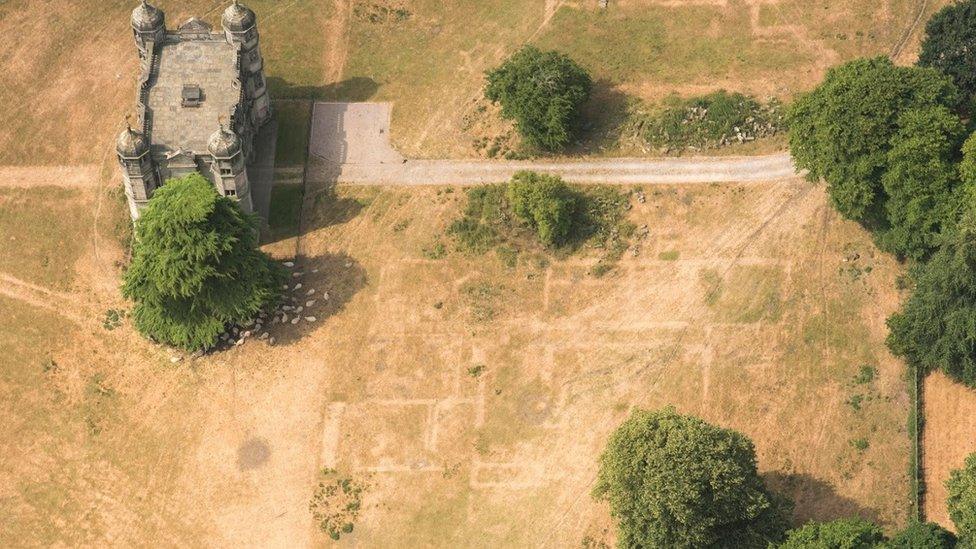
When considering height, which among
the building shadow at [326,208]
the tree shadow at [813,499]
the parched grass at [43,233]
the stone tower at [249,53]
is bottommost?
the parched grass at [43,233]

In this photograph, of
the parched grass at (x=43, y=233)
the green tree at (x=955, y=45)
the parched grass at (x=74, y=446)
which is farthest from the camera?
the parched grass at (x=43, y=233)

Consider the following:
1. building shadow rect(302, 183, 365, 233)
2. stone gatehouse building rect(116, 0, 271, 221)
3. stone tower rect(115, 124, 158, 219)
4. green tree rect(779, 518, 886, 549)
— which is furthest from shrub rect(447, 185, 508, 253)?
green tree rect(779, 518, 886, 549)

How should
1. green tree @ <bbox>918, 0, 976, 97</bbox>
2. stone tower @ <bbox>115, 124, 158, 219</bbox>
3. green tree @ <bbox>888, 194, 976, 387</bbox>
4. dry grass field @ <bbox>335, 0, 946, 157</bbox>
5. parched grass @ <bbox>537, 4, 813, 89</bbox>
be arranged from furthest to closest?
parched grass @ <bbox>537, 4, 813, 89</bbox> < dry grass field @ <bbox>335, 0, 946, 157</bbox> < green tree @ <bbox>918, 0, 976, 97</bbox> < stone tower @ <bbox>115, 124, 158, 219</bbox> < green tree @ <bbox>888, 194, 976, 387</bbox>

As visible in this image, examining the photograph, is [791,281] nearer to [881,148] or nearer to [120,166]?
[881,148]

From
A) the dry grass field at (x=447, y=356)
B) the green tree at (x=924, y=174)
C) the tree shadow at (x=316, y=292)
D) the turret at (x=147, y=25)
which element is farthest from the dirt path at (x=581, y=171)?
the turret at (x=147, y=25)

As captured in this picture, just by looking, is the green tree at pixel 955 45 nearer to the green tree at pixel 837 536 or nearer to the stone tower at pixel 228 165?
the green tree at pixel 837 536

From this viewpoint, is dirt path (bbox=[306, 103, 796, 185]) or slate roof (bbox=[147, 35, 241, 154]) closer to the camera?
slate roof (bbox=[147, 35, 241, 154])

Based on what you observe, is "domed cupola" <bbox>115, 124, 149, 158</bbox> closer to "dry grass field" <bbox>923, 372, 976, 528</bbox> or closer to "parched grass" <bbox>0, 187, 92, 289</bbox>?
"parched grass" <bbox>0, 187, 92, 289</bbox>
